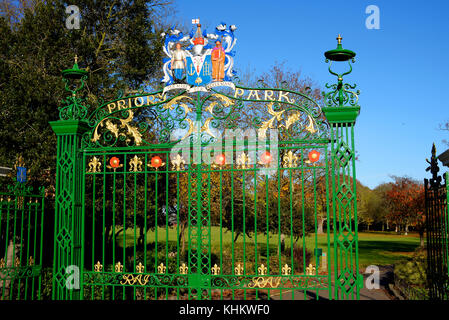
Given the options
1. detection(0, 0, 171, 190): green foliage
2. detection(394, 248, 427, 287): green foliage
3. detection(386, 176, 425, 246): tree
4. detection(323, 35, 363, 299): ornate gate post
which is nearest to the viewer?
detection(323, 35, 363, 299): ornate gate post

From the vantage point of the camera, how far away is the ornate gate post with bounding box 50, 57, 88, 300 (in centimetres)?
712

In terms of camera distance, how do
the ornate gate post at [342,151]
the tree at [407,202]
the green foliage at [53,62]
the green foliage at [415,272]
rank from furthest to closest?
1. the tree at [407,202]
2. the green foliage at [415,272]
3. the green foliage at [53,62]
4. the ornate gate post at [342,151]

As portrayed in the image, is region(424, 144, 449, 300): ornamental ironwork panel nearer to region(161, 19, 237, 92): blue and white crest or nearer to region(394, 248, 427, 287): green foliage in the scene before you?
region(161, 19, 237, 92): blue and white crest

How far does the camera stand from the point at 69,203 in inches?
285

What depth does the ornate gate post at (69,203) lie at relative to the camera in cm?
712

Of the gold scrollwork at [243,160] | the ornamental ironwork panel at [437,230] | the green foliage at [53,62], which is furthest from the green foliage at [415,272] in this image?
the green foliage at [53,62]

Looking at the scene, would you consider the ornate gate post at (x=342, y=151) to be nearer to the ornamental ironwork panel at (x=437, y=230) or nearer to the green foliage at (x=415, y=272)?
the ornamental ironwork panel at (x=437, y=230)

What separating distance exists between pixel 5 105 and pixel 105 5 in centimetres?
399

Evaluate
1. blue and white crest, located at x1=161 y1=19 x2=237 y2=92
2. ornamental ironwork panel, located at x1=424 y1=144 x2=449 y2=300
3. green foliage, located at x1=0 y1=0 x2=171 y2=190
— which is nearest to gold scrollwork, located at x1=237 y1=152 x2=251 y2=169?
blue and white crest, located at x1=161 y1=19 x2=237 y2=92

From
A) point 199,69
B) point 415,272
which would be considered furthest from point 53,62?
point 415,272

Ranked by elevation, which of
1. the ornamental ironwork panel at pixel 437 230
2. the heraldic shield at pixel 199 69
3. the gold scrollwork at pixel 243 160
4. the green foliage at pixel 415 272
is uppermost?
the heraldic shield at pixel 199 69

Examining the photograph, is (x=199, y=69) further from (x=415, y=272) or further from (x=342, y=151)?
(x=415, y=272)
